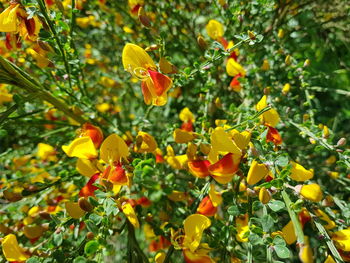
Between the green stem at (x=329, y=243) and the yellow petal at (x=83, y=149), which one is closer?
the green stem at (x=329, y=243)

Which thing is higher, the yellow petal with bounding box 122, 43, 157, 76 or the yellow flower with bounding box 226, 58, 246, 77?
the yellow petal with bounding box 122, 43, 157, 76

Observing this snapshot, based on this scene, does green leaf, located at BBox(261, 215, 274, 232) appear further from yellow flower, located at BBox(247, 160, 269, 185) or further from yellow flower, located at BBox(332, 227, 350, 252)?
yellow flower, located at BBox(332, 227, 350, 252)

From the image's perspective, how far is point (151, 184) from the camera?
0.47 meters

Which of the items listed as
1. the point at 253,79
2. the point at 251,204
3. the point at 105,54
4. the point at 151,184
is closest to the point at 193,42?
the point at 253,79

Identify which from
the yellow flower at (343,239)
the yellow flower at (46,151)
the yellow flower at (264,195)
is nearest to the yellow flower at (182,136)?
the yellow flower at (264,195)

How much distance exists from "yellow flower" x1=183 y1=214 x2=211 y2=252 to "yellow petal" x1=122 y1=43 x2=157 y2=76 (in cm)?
35

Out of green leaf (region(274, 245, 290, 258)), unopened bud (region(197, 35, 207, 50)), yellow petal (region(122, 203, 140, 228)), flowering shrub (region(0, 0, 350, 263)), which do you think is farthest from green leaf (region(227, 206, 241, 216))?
unopened bud (region(197, 35, 207, 50))

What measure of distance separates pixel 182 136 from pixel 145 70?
0.18 m

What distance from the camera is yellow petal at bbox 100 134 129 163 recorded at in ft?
2.46

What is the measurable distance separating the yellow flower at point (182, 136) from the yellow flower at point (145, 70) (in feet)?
0.28

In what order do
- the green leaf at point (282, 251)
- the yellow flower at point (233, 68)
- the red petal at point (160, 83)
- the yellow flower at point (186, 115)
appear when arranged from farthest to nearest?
the yellow flower at point (186, 115) → the yellow flower at point (233, 68) → the red petal at point (160, 83) → the green leaf at point (282, 251)

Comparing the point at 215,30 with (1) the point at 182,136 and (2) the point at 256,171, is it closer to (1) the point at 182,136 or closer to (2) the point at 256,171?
(1) the point at 182,136

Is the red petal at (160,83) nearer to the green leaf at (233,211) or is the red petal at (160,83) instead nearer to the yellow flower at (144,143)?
the yellow flower at (144,143)

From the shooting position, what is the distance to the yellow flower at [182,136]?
0.81 meters
